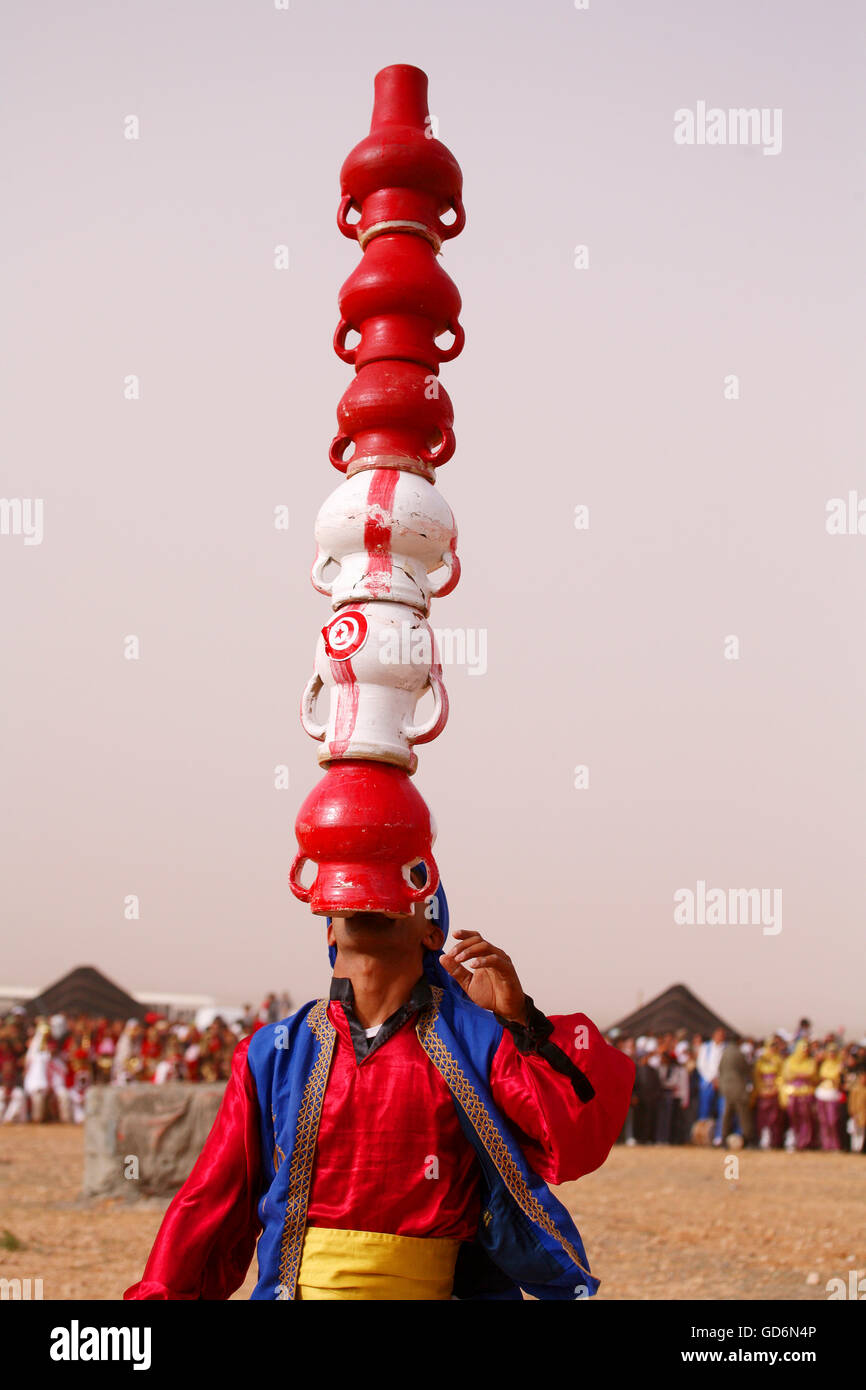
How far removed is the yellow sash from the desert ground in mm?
5341

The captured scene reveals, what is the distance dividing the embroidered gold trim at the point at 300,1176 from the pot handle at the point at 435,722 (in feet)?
3.07

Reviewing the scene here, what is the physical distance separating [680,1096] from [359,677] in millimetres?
15207

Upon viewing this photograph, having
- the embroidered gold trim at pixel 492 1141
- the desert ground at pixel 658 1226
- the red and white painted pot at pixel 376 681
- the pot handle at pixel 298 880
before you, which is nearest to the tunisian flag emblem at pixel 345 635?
the red and white painted pot at pixel 376 681

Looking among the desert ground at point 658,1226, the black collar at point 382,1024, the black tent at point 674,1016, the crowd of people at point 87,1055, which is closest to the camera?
the black collar at point 382,1024

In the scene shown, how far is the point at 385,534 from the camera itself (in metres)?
3.44

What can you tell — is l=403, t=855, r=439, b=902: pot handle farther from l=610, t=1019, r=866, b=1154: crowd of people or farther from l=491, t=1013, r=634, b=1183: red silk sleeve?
l=610, t=1019, r=866, b=1154: crowd of people

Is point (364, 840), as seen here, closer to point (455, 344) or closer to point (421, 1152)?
point (421, 1152)

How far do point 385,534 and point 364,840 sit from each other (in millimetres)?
900

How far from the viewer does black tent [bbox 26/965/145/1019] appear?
66.1 feet

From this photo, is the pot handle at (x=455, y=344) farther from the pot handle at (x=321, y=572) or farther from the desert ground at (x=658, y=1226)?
the desert ground at (x=658, y=1226)

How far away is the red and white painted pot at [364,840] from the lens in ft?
10.3

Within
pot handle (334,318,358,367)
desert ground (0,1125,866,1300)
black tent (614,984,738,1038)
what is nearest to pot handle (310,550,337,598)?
pot handle (334,318,358,367)
